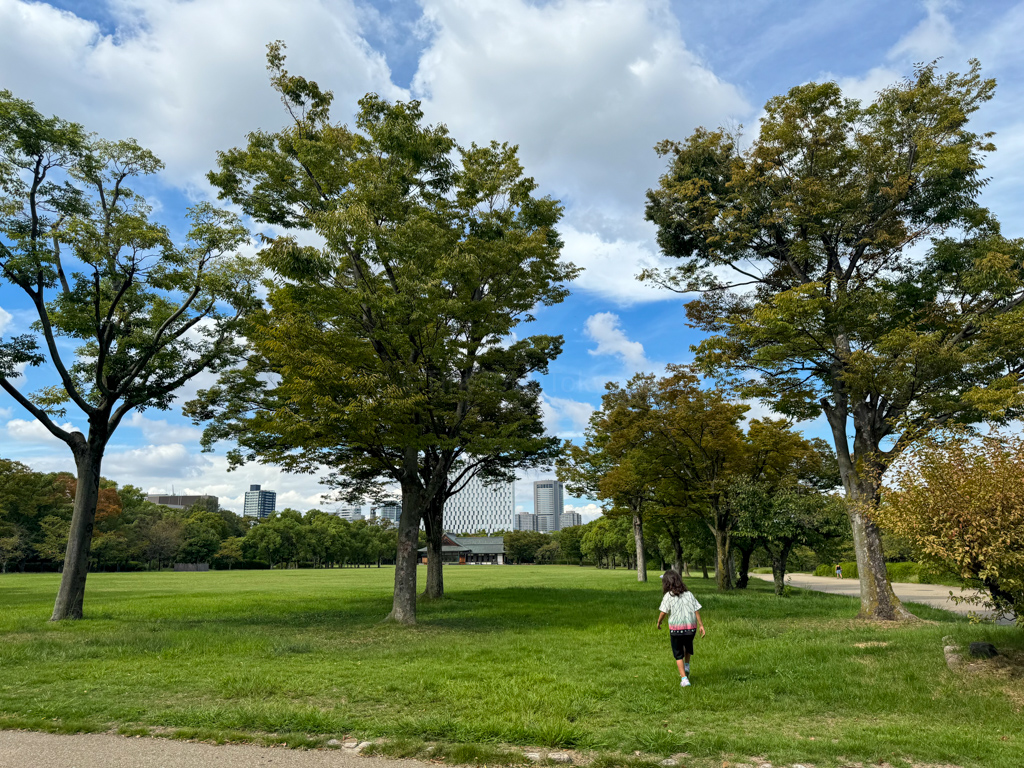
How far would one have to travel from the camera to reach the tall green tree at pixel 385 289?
13633 millimetres

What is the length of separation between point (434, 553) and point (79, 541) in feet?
38.8

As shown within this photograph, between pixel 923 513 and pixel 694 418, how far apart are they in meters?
18.7

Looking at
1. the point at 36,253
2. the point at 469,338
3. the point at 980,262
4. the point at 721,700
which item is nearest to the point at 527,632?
the point at 721,700

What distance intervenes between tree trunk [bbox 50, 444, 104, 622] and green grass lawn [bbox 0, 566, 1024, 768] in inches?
40.9

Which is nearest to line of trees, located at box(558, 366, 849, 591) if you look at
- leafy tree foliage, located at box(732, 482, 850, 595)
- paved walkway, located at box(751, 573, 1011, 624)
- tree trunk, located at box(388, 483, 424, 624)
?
leafy tree foliage, located at box(732, 482, 850, 595)

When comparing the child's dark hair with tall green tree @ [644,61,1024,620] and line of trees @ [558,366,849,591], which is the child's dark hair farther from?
line of trees @ [558,366,849,591]

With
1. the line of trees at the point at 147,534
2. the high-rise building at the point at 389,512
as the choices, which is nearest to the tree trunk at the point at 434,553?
the high-rise building at the point at 389,512

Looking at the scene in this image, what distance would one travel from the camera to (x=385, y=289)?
14523 mm

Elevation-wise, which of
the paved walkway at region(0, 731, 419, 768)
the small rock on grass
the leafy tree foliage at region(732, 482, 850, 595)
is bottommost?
the paved walkway at region(0, 731, 419, 768)

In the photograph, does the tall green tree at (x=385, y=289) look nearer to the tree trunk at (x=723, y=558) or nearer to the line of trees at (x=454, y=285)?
the line of trees at (x=454, y=285)

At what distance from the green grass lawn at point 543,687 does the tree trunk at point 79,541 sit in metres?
1.04

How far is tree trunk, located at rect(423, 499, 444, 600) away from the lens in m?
23.2

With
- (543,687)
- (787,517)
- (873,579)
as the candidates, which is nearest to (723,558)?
(787,517)

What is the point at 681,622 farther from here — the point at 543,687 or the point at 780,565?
the point at 780,565
